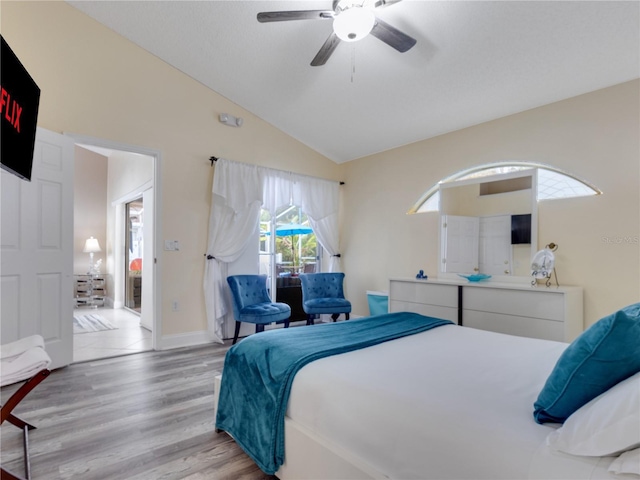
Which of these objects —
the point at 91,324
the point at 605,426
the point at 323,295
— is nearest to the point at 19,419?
the point at 605,426

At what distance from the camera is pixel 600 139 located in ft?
10.4

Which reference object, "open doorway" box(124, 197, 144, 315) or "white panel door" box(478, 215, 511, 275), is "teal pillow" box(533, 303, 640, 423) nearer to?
"white panel door" box(478, 215, 511, 275)

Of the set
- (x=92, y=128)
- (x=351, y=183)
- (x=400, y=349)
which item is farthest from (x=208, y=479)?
(x=351, y=183)

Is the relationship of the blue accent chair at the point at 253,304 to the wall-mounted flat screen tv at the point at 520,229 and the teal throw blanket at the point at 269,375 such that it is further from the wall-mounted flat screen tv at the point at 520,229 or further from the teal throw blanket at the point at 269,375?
the wall-mounted flat screen tv at the point at 520,229

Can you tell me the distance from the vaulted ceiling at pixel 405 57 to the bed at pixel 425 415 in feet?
7.44

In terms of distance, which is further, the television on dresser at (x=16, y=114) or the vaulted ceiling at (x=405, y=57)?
the vaulted ceiling at (x=405, y=57)

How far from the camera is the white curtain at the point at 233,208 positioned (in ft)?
13.9

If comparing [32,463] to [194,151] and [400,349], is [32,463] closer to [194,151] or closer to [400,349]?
[400,349]

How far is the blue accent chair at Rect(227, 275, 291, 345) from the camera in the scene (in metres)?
4.00

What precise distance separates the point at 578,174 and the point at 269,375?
3403 mm

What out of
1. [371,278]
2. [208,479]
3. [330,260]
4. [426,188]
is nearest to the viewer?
[208,479]

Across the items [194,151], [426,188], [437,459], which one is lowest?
[437,459]

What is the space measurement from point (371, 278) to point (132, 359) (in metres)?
3.25

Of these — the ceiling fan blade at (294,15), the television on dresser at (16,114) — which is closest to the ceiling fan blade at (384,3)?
the ceiling fan blade at (294,15)
